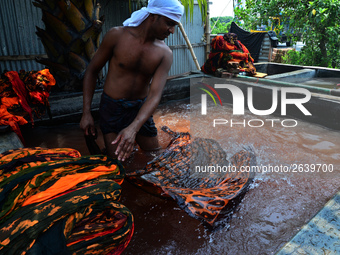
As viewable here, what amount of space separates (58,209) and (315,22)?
7773 mm

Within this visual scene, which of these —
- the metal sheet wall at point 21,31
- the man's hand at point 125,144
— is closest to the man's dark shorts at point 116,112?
the man's hand at point 125,144

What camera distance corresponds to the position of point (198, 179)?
8.86ft

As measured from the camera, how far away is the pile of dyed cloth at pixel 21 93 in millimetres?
3224

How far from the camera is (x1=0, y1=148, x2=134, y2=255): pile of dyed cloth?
1.21m

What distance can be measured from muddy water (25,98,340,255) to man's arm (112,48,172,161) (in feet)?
2.18

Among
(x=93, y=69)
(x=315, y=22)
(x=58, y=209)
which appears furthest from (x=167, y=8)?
(x=315, y=22)

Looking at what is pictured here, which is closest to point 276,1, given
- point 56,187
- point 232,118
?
point 232,118

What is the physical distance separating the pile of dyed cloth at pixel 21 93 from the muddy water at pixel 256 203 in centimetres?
58

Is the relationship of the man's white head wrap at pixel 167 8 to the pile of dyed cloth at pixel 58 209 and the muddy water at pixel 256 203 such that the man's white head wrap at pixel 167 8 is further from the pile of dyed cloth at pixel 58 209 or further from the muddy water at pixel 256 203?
the muddy water at pixel 256 203

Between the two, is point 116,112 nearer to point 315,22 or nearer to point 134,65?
point 134,65

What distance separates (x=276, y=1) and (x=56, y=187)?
8370mm

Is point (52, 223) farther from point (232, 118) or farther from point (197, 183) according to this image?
point (232, 118)

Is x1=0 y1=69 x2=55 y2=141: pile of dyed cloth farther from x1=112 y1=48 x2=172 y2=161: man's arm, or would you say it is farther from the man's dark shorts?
x1=112 y1=48 x2=172 y2=161: man's arm

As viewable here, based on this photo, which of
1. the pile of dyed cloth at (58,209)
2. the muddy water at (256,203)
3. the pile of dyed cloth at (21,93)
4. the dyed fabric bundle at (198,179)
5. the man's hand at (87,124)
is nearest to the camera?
the pile of dyed cloth at (58,209)
